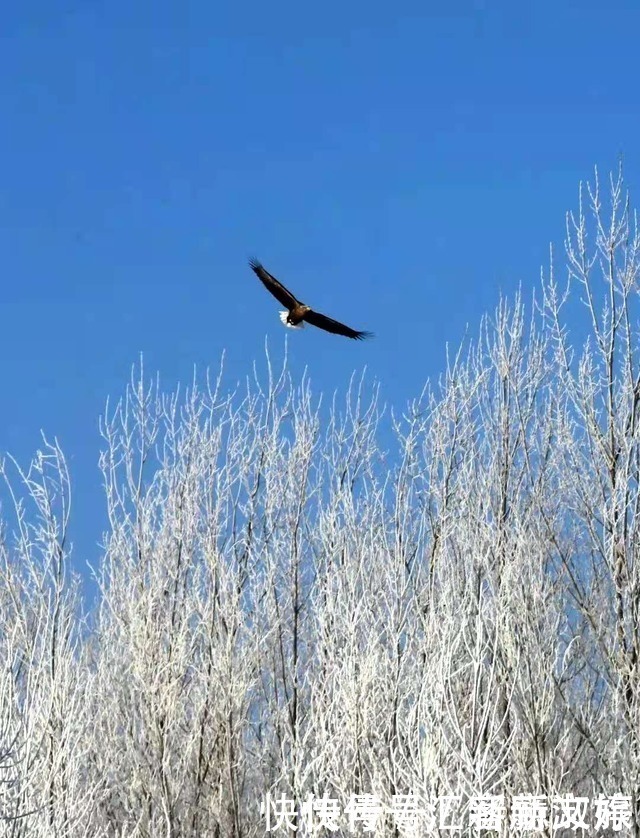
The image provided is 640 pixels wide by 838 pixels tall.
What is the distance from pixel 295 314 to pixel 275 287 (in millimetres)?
288

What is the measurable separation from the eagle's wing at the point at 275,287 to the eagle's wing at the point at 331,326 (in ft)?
0.55

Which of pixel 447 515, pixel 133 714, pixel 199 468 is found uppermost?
pixel 199 468

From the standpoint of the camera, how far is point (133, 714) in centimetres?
1117

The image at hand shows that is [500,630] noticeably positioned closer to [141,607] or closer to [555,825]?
[555,825]

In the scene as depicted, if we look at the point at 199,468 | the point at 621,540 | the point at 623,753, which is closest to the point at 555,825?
the point at 623,753

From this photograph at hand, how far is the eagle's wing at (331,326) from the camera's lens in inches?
389

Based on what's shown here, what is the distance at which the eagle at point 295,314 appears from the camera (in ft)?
32.0

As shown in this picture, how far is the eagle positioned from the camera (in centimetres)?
975

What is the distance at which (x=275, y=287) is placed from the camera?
9883 millimetres

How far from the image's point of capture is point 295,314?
385 inches

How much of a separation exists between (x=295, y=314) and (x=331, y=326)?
43 cm

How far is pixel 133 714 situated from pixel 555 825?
13.1ft

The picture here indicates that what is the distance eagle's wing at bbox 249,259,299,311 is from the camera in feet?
32.1

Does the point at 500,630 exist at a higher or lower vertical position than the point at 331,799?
higher
